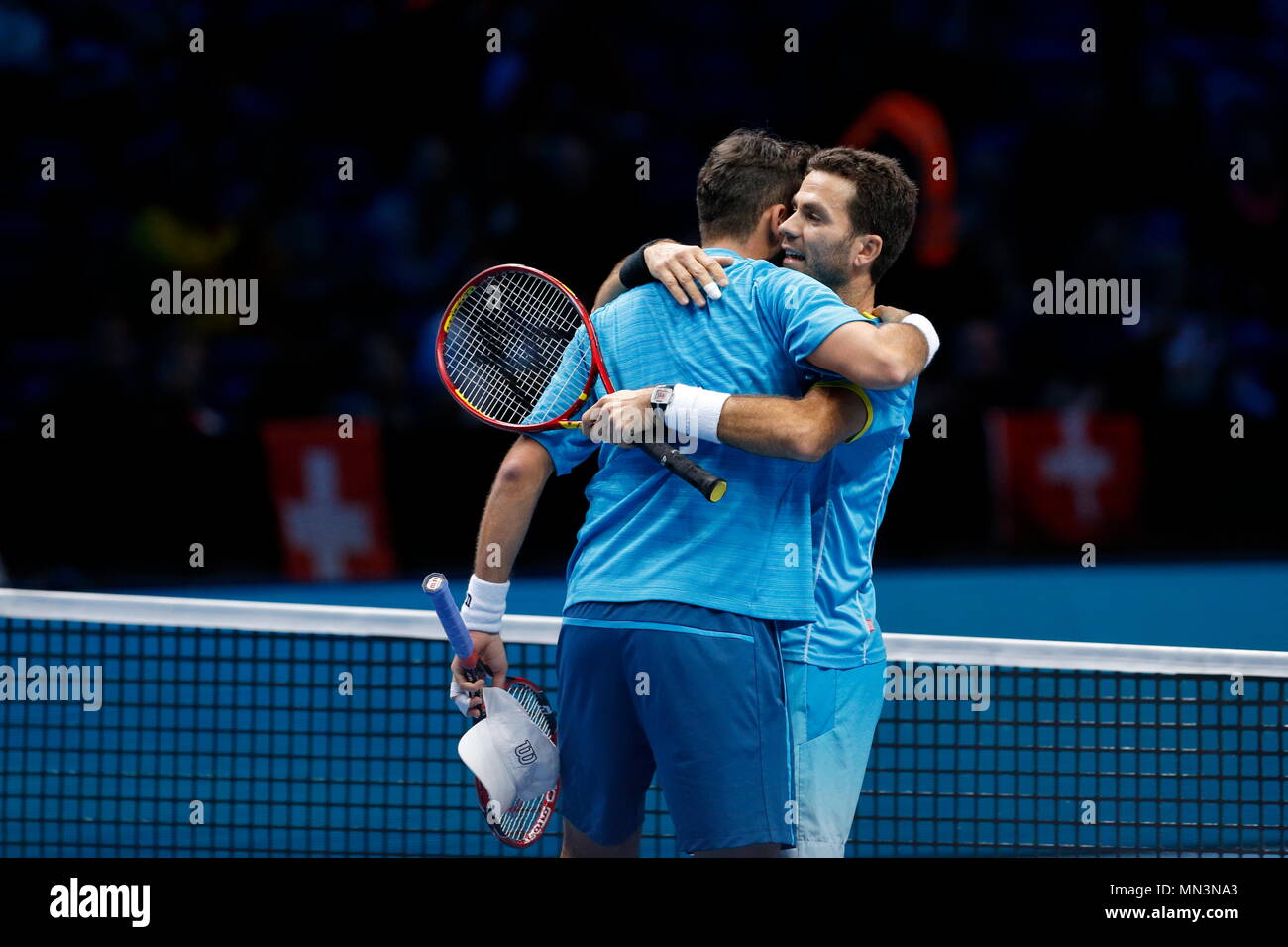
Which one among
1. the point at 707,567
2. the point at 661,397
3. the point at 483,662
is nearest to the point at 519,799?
the point at 483,662

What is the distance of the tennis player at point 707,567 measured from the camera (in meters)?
3.27

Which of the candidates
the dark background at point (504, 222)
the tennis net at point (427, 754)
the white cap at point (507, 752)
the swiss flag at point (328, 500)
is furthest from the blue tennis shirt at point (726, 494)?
the swiss flag at point (328, 500)

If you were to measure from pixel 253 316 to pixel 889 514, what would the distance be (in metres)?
4.64

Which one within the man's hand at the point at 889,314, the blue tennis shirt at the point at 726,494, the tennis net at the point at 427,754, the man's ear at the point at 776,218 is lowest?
the tennis net at the point at 427,754

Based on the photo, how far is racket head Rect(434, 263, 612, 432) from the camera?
3898 millimetres

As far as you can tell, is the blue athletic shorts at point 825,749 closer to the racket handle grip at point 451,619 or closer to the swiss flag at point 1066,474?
the racket handle grip at point 451,619

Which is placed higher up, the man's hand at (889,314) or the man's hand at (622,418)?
the man's hand at (889,314)

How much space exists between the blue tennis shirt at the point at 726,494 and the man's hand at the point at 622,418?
0.11m

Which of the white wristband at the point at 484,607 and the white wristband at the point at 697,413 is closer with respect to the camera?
the white wristband at the point at 697,413

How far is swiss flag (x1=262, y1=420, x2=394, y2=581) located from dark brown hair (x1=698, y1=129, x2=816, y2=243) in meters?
6.36

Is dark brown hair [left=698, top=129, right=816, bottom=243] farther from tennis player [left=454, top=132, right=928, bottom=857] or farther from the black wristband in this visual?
the black wristband

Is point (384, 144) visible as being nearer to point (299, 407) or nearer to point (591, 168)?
point (591, 168)

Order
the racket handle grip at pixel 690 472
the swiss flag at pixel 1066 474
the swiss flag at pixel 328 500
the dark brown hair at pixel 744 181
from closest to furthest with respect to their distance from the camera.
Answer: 1. the racket handle grip at pixel 690 472
2. the dark brown hair at pixel 744 181
3. the swiss flag at pixel 328 500
4. the swiss flag at pixel 1066 474

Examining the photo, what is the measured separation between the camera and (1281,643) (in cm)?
796
